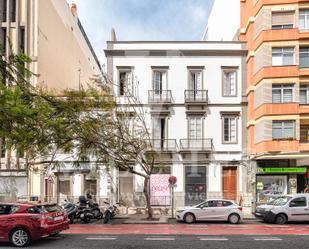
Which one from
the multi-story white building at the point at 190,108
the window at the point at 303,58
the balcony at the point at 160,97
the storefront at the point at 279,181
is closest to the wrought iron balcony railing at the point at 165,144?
the multi-story white building at the point at 190,108

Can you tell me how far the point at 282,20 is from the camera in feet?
105

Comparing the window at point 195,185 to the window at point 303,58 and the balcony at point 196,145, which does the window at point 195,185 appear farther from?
the window at point 303,58

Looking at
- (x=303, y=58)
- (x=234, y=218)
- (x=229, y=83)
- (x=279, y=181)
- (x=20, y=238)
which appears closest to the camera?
(x=20, y=238)

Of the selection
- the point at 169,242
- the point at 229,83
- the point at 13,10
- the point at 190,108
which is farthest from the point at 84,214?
the point at 13,10

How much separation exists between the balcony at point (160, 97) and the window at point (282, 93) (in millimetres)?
7281

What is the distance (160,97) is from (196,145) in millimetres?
4323

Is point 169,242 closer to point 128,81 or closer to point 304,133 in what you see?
point 304,133

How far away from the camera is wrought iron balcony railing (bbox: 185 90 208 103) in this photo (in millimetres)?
34000

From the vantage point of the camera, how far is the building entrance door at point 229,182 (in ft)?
111

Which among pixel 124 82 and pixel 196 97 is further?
pixel 196 97

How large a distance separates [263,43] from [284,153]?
7.45m

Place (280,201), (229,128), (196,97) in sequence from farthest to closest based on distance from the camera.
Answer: (229,128)
(196,97)
(280,201)

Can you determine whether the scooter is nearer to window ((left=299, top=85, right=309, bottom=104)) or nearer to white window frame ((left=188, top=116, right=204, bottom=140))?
white window frame ((left=188, top=116, right=204, bottom=140))

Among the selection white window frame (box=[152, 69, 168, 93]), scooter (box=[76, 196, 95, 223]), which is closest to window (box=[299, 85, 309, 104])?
white window frame (box=[152, 69, 168, 93])
